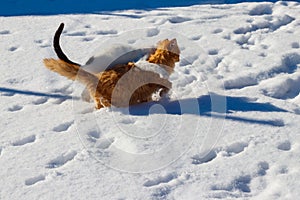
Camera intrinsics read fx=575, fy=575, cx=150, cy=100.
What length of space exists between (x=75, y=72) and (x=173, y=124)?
2.62 ft

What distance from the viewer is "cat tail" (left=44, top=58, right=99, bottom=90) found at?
4.10m

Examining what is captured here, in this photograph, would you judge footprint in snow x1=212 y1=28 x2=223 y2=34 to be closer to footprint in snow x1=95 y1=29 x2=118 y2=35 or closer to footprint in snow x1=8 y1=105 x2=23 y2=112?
footprint in snow x1=95 y1=29 x2=118 y2=35

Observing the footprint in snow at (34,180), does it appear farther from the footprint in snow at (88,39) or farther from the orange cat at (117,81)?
the footprint in snow at (88,39)

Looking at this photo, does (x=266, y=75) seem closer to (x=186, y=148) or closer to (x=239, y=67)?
(x=239, y=67)

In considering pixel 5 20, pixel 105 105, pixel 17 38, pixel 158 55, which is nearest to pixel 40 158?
pixel 105 105

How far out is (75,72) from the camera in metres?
4.14

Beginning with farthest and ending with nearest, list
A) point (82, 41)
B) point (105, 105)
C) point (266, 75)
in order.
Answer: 1. point (82, 41)
2. point (266, 75)
3. point (105, 105)

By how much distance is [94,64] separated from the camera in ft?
13.7

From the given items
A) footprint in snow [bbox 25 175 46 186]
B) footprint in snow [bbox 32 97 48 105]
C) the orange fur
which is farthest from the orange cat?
footprint in snow [bbox 25 175 46 186]

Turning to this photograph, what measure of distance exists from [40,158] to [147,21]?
278 cm

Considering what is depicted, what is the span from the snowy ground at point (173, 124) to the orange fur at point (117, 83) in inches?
3.2

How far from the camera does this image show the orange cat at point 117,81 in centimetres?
409

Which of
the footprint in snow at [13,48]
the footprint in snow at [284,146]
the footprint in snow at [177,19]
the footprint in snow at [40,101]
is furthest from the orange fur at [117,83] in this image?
the footprint in snow at [177,19]

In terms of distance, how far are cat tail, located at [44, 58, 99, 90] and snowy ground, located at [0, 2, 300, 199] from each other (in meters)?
0.22
